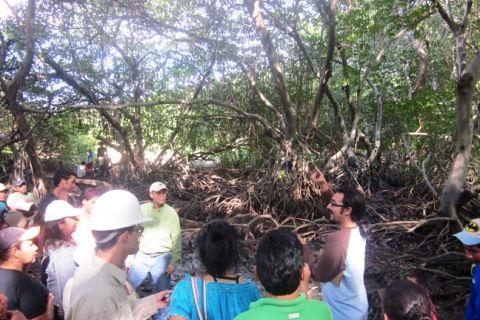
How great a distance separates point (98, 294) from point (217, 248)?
0.47 m

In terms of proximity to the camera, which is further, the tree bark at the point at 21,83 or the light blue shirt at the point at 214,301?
the tree bark at the point at 21,83

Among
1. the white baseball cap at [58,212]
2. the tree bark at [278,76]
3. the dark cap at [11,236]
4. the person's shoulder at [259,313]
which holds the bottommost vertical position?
the person's shoulder at [259,313]

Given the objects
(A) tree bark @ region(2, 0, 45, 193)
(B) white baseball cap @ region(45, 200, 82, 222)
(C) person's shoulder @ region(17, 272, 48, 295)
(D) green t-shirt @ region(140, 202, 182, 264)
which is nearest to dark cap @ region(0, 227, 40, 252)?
(C) person's shoulder @ region(17, 272, 48, 295)

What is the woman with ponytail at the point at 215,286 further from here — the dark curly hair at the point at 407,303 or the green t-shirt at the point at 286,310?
the dark curly hair at the point at 407,303

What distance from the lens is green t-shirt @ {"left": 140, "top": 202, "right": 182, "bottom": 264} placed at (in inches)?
142

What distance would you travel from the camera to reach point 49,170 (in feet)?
43.9

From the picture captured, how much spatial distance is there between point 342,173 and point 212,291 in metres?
6.49

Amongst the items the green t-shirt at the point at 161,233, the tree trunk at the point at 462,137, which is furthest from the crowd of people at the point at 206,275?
the tree trunk at the point at 462,137

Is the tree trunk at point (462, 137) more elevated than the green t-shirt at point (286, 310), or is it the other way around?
the tree trunk at point (462, 137)

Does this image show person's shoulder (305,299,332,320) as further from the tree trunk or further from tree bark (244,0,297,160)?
tree bark (244,0,297,160)

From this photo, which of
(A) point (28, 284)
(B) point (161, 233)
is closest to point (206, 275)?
(A) point (28, 284)

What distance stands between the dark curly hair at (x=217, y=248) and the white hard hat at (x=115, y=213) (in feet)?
0.97

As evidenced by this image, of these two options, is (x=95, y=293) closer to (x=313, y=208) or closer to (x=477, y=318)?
(x=477, y=318)

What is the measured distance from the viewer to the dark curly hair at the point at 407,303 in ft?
5.06
